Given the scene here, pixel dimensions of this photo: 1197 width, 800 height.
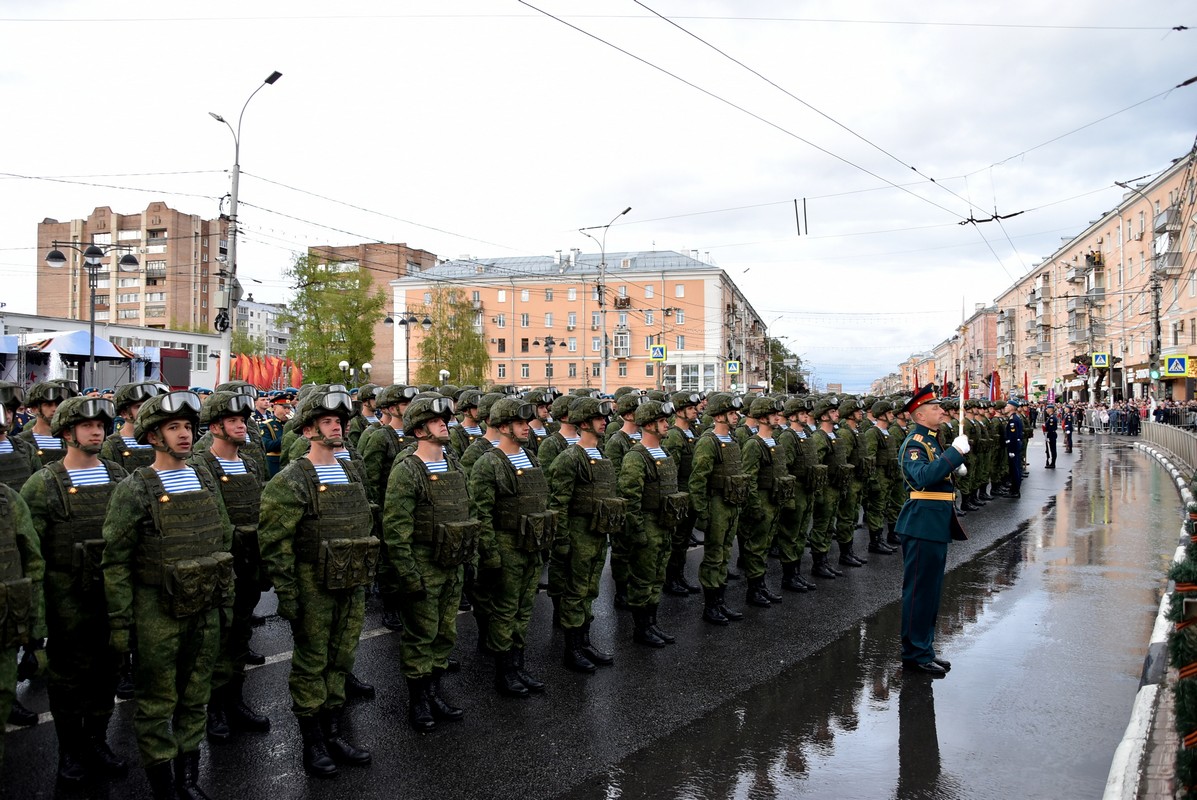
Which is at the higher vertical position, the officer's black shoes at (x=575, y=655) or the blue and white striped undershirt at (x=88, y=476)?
the blue and white striped undershirt at (x=88, y=476)

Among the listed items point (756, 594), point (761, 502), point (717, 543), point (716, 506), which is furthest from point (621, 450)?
point (756, 594)

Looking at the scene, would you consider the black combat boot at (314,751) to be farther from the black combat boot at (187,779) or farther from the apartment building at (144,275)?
the apartment building at (144,275)

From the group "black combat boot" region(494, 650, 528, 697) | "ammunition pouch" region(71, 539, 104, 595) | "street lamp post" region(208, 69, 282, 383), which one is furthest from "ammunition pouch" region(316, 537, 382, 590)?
"street lamp post" region(208, 69, 282, 383)

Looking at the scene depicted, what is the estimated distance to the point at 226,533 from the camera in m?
5.20

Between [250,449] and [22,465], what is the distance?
2019 millimetres

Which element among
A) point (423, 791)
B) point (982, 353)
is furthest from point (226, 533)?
point (982, 353)

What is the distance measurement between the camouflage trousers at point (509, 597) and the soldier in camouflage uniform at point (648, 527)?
5.00ft

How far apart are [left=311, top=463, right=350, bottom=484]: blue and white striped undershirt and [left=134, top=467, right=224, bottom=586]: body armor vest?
0.69 m

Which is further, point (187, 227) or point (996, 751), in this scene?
point (187, 227)

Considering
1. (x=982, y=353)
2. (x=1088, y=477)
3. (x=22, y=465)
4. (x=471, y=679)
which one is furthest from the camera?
(x=982, y=353)

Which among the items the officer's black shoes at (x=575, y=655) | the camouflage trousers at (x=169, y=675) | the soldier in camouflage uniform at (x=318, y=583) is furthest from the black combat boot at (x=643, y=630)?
the camouflage trousers at (x=169, y=675)

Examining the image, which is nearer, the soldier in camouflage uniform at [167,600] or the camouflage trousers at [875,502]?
the soldier in camouflage uniform at [167,600]

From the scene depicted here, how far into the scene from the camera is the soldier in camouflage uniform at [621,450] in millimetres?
8492

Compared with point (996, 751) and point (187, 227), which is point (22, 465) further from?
point (187, 227)
